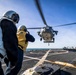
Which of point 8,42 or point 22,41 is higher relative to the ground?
point 8,42

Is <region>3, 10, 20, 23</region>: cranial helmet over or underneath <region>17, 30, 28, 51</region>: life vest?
over

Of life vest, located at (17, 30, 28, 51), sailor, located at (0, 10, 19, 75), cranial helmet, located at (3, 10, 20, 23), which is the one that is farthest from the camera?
life vest, located at (17, 30, 28, 51)

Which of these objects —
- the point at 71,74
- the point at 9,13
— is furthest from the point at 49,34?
the point at 9,13

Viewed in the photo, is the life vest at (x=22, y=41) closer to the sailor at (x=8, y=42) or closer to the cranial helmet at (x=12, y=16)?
the cranial helmet at (x=12, y=16)

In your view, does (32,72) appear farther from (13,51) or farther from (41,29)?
(41,29)

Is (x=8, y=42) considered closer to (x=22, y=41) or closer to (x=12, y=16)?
(x=12, y=16)

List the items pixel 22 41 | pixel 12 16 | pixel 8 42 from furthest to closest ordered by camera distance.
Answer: pixel 22 41
pixel 12 16
pixel 8 42

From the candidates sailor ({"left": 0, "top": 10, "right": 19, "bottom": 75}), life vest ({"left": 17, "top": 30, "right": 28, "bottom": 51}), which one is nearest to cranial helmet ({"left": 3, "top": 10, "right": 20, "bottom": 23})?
sailor ({"left": 0, "top": 10, "right": 19, "bottom": 75})

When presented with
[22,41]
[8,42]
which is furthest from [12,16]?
[22,41]

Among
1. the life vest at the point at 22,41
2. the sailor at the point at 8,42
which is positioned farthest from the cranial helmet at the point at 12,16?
the life vest at the point at 22,41

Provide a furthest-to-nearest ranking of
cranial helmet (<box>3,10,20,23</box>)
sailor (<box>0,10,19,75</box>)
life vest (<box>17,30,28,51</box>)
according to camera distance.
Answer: life vest (<box>17,30,28,51</box>) → cranial helmet (<box>3,10,20,23</box>) → sailor (<box>0,10,19,75</box>)

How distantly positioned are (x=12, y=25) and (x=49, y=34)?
15.1 m

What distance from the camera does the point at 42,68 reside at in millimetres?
8414

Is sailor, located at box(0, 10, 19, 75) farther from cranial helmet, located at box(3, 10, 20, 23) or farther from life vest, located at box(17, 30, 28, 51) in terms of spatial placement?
life vest, located at box(17, 30, 28, 51)
